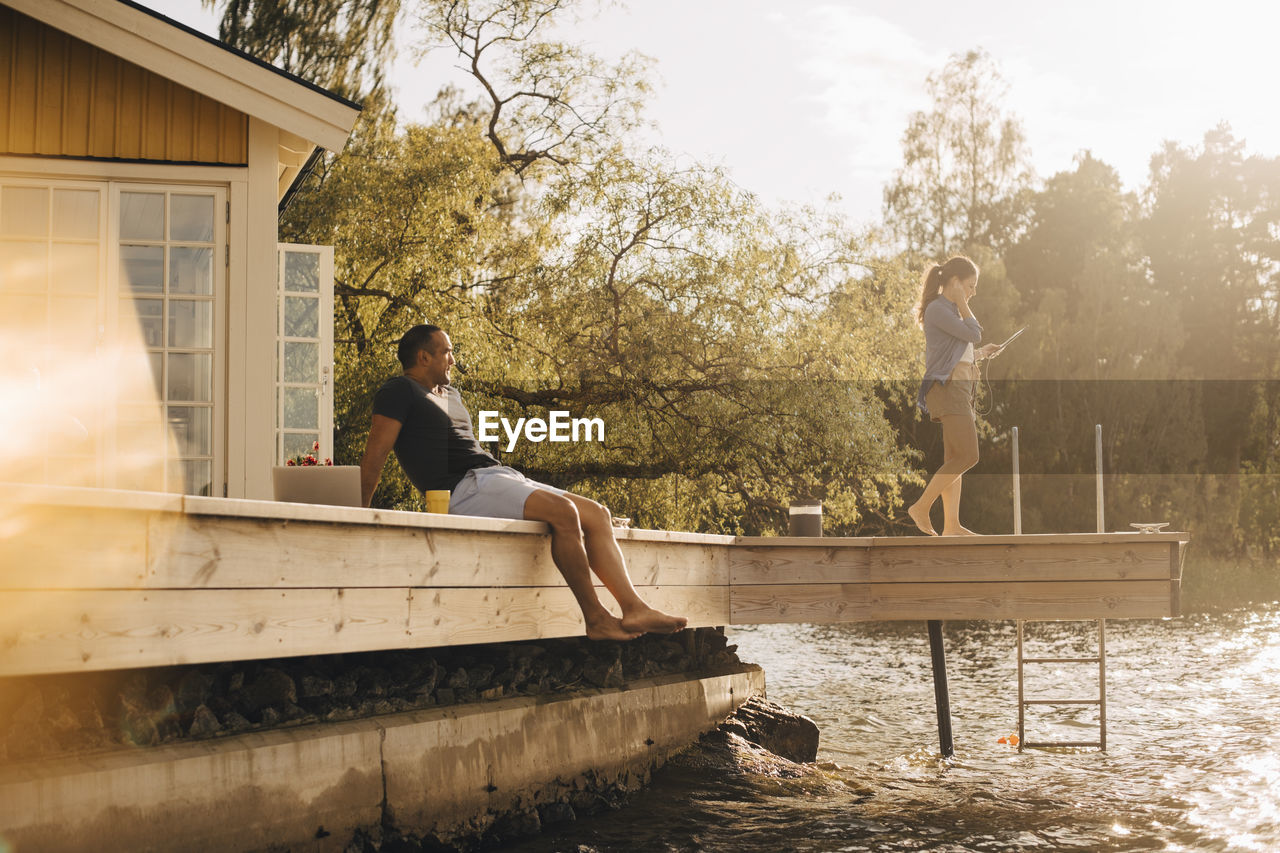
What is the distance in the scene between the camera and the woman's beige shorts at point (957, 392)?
Result: 7.86 m

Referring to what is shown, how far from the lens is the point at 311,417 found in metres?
8.52

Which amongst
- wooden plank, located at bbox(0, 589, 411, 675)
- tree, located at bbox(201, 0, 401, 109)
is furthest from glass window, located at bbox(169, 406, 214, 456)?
tree, located at bbox(201, 0, 401, 109)

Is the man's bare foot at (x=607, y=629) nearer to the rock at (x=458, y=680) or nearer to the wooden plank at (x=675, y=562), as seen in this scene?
the rock at (x=458, y=680)

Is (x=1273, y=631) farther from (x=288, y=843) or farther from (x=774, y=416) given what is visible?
(x=288, y=843)

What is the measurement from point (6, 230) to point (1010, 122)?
31315 millimetres

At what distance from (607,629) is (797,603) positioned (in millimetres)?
2799

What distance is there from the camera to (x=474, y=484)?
226 inches

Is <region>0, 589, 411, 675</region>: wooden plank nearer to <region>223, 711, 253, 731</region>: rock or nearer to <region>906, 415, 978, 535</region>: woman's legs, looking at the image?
<region>223, 711, 253, 731</region>: rock

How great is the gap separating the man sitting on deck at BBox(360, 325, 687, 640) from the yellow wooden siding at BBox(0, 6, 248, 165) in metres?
2.15

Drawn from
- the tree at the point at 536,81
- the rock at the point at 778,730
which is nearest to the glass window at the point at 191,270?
the rock at the point at 778,730

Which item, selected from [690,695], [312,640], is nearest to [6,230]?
[312,640]

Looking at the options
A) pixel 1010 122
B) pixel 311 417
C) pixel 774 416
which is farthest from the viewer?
pixel 1010 122

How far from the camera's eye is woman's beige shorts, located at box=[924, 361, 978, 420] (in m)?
7.86

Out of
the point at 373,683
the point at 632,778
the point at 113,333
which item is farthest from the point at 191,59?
the point at 632,778
